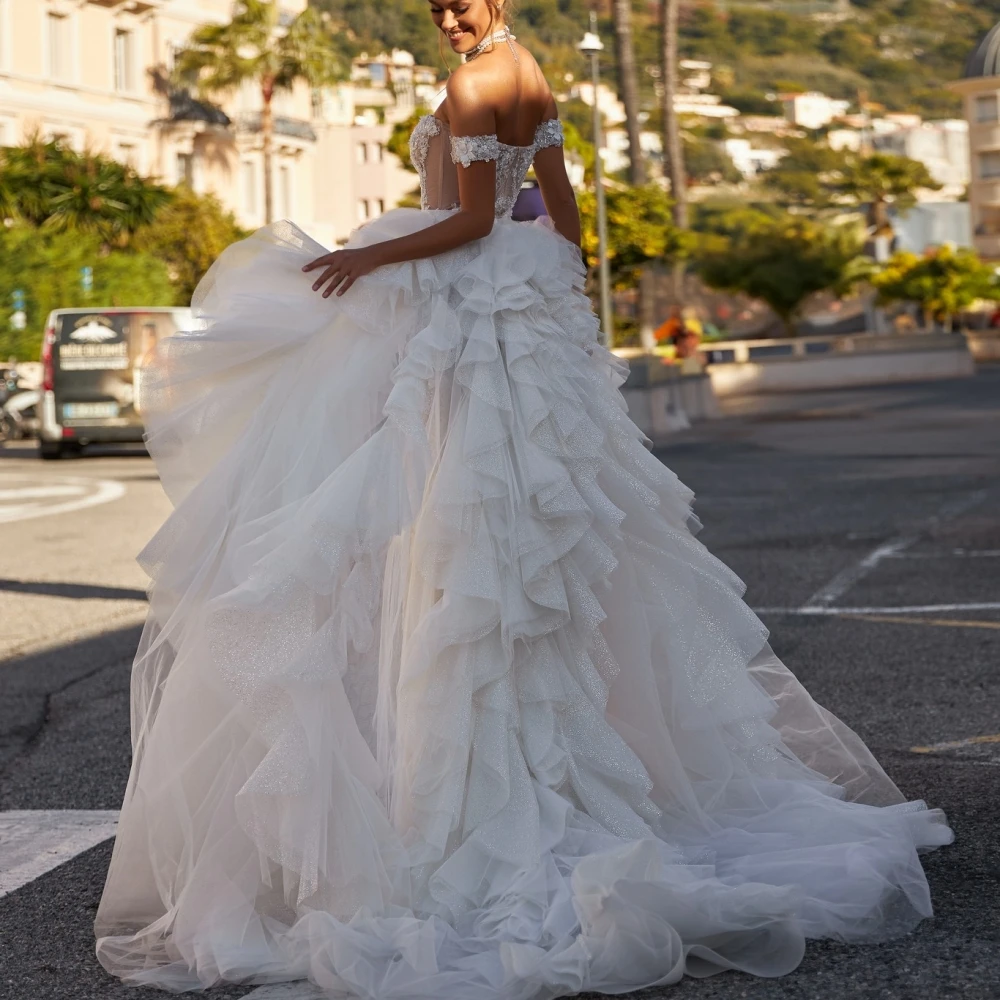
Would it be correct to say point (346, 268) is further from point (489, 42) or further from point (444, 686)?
point (444, 686)

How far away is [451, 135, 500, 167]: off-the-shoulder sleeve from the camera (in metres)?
3.62

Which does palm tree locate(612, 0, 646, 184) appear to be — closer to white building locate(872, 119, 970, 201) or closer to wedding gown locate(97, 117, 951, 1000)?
wedding gown locate(97, 117, 951, 1000)

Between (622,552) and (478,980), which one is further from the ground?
(622,552)

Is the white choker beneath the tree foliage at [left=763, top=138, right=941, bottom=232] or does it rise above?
beneath

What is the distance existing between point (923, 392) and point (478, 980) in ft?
103

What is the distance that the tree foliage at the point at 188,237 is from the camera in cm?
4344

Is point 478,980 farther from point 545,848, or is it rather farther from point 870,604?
point 870,604

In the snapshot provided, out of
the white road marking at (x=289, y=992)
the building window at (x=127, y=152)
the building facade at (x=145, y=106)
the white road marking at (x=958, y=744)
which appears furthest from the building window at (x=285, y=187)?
the white road marking at (x=289, y=992)

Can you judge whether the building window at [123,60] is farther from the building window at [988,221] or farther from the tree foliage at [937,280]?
the building window at [988,221]

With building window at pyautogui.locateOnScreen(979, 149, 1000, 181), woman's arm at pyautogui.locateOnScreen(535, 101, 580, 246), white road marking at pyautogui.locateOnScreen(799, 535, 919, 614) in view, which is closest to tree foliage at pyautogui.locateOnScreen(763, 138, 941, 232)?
building window at pyautogui.locateOnScreen(979, 149, 1000, 181)

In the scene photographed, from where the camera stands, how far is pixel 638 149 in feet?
113

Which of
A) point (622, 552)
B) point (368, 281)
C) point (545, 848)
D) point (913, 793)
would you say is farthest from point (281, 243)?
point (913, 793)

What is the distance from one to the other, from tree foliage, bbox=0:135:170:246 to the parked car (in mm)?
15792

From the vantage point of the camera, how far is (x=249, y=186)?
55531 mm
